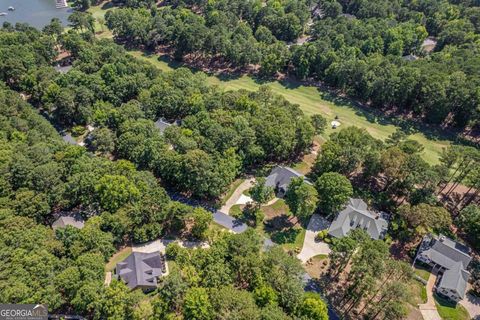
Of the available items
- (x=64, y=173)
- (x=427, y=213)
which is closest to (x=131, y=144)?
(x=64, y=173)

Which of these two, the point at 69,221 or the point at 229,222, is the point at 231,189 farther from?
the point at 69,221

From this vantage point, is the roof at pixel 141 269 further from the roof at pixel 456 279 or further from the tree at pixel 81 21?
the tree at pixel 81 21

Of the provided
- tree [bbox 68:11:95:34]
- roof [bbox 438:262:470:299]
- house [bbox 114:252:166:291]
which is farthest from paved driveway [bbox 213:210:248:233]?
tree [bbox 68:11:95:34]

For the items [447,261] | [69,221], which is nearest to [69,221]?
[69,221]

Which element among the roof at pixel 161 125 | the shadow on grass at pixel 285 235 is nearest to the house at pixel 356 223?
the shadow on grass at pixel 285 235

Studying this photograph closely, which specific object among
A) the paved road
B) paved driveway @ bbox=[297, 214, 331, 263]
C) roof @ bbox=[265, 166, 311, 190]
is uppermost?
roof @ bbox=[265, 166, 311, 190]

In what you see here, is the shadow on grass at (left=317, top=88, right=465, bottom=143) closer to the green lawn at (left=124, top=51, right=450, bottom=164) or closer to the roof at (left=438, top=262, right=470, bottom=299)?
the green lawn at (left=124, top=51, right=450, bottom=164)

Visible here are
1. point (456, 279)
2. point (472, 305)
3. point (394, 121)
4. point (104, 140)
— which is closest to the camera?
point (472, 305)
